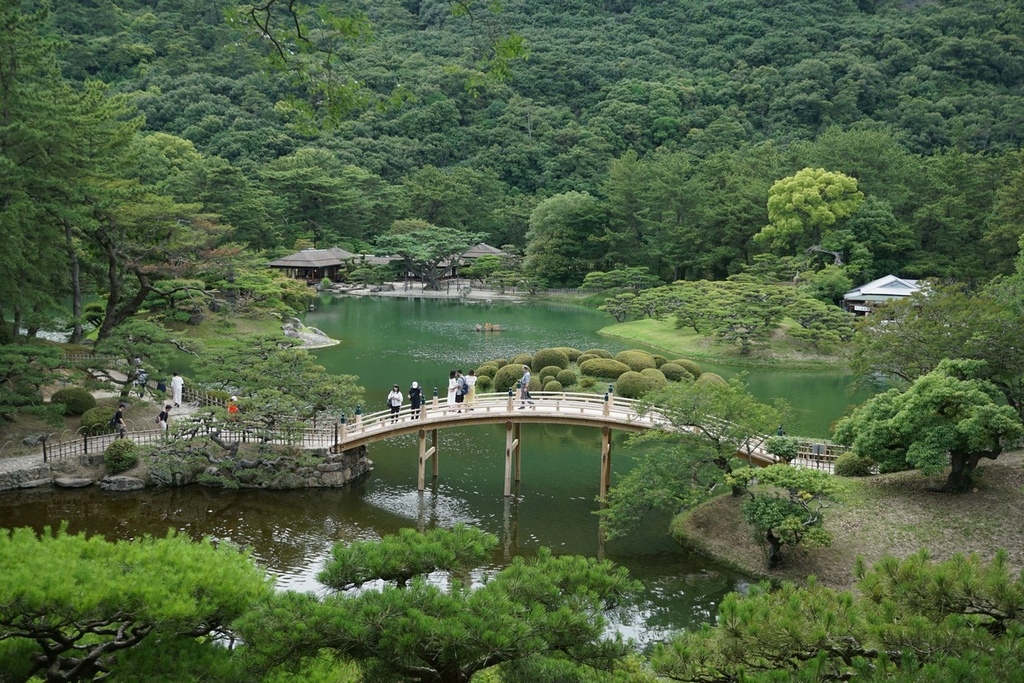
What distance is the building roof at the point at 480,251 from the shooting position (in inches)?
2398

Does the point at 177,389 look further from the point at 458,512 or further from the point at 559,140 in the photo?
the point at 559,140

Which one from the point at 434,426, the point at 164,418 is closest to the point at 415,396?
the point at 434,426

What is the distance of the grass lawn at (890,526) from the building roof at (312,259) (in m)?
42.6

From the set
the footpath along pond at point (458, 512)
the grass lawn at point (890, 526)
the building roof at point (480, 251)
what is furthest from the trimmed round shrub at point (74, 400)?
the building roof at point (480, 251)

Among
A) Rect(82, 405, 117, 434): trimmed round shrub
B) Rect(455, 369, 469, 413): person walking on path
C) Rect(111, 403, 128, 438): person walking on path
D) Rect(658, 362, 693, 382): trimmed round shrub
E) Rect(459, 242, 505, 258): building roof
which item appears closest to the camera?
Rect(111, 403, 128, 438): person walking on path

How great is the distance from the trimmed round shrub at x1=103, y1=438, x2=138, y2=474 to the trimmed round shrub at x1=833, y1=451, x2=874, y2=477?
570 inches

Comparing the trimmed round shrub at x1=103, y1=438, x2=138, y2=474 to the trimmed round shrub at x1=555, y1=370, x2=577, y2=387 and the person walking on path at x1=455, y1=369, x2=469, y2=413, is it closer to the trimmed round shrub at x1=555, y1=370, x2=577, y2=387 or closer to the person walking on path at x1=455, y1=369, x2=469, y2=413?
the person walking on path at x1=455, y1=369, x2=469, y2=413

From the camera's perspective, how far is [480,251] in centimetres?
6178

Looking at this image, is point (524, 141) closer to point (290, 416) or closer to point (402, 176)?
point (402, 176)

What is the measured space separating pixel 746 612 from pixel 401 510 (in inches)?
502

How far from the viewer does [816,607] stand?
608 centimetres

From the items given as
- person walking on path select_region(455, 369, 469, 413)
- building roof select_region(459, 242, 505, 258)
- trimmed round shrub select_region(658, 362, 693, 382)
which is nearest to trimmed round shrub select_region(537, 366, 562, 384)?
trimmed round shrub select_region(658, 362, 693, 382)

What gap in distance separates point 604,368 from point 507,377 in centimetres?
307

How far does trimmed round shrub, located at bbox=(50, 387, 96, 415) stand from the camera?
2102 centimetres
